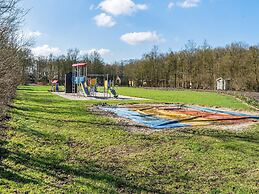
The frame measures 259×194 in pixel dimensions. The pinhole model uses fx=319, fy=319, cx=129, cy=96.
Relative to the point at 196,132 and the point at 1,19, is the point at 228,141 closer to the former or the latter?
the point at 196,132

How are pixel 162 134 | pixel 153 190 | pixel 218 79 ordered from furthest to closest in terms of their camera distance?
pixel 218 79 < pixel 162 134 < pixel 153 190

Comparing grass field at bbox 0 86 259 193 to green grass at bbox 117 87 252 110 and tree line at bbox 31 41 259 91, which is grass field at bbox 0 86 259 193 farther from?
tree line at bbox 31 41 259 91

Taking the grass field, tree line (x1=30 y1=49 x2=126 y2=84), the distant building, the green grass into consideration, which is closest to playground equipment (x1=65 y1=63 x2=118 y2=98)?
the green grass

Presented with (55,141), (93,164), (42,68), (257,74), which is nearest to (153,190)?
(93,164)

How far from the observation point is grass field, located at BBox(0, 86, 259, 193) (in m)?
4.93

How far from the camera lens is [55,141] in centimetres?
816

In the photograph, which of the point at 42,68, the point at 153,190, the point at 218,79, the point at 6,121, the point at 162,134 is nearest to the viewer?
the point at 153,190

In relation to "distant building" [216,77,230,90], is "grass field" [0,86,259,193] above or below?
below

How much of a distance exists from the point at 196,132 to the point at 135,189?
203 inches

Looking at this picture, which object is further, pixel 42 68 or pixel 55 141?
pixel 42 68

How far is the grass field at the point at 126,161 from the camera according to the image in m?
4.93

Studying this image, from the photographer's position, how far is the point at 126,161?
638 centimetres

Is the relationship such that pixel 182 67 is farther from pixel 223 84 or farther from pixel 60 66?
pixel 60 66

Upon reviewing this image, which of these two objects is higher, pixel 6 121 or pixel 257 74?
pixel 257 74
